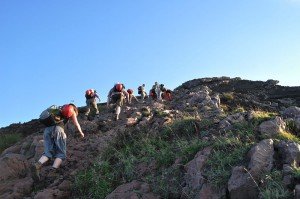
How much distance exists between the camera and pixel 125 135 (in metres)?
11.8

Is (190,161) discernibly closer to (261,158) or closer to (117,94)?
(261,158)

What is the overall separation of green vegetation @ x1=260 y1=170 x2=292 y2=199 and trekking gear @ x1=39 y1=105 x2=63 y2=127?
5.73 metres

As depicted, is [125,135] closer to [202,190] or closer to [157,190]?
[157,190]

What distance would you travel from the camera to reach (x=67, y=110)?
36.4ft

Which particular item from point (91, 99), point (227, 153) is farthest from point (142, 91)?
point (227, 153)

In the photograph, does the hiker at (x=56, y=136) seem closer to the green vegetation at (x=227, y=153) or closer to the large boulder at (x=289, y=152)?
the green vegetation at (x=227, y=153)

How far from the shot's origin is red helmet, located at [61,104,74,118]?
11047 millimetres

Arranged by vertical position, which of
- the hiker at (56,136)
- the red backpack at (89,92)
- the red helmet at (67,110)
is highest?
the red backpack at (89,92)

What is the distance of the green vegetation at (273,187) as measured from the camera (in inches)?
243

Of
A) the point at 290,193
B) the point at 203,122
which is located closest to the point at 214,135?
the point at 203,122

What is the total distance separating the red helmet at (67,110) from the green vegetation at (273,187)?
5.72 m

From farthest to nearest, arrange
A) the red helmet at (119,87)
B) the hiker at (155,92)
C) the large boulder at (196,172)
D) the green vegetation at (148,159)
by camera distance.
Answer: the hiker at (155,92), the red helmet at (119,87), the green vegetation at (148,159), the large boulder at (196,172)

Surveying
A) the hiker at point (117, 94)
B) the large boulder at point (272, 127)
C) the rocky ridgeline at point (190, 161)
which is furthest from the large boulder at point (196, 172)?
the hiker at point (117, 94)

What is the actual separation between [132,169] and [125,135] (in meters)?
2.49
